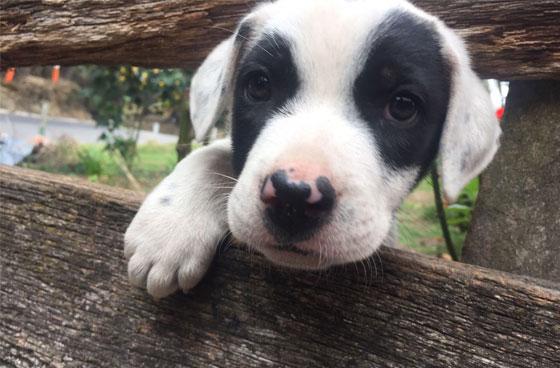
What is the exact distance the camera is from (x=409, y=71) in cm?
140

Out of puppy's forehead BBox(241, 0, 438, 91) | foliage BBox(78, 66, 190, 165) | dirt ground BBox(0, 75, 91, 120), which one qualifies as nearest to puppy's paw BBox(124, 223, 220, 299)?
puppy's forehead BBox(241, 0, 438, 91)

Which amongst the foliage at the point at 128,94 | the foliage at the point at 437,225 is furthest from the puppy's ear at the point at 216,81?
the foliage at the point at 128,94

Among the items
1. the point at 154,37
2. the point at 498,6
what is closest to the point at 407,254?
the point at 498,6

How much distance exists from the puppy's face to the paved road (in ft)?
19.4

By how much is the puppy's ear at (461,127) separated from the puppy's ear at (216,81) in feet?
2.11

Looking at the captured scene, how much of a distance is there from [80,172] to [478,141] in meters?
6.20

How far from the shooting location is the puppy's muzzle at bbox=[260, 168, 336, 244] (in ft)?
3.37

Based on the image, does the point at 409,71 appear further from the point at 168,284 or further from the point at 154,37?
the point at 154,37

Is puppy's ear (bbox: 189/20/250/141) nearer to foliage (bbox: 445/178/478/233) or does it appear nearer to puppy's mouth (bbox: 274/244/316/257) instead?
puppy's mouth (bbox: 274/244/316/257)

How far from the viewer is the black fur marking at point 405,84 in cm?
138

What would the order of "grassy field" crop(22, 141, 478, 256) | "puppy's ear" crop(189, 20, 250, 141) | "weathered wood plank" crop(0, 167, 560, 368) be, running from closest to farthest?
"weathered wood plank" crop(0, 167, 560, 368)
"puppy's ear" crop(189, 20, 250, 141)
"grassy field" crop(22, 141, 478, 256)

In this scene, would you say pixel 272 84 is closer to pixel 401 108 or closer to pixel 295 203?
pixel 401 108

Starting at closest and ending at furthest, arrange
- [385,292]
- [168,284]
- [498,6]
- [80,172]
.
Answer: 1. [385,292]
2. [168,284]
3. [498,6]
4. [80,172]

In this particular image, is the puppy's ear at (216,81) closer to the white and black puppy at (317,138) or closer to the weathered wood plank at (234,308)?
the white and black puppy at (317,138)
